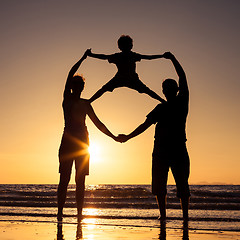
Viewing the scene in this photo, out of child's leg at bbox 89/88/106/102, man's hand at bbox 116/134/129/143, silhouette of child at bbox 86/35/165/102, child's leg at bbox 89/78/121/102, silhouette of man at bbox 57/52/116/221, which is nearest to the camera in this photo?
silhouette of man at bbox 57/52/116/221

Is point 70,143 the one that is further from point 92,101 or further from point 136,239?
point 136,239

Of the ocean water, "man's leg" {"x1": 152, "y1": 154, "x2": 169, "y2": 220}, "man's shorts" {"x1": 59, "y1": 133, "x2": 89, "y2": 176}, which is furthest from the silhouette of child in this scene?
the ocean water

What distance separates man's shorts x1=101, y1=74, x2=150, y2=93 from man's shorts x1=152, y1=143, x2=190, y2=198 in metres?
1.21

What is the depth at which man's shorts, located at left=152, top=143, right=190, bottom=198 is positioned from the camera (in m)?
6.40

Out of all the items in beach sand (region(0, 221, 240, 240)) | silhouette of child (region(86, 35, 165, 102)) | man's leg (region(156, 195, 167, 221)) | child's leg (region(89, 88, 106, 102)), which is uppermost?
silhouette of child (region(86, 35, 165, 102))

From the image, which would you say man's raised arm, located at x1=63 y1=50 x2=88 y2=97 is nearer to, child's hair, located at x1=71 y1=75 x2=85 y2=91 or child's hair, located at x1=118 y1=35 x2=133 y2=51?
child's hair, located at x1=71 y1=75 x2=85 y2=91

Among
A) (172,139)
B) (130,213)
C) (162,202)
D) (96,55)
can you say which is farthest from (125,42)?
(130,213)

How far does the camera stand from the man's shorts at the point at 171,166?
6.40 metres

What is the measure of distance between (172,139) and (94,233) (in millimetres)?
1840

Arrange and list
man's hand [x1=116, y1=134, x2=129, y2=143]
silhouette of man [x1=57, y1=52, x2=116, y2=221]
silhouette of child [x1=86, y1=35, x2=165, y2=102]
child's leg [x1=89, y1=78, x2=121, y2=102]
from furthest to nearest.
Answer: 1. man's hand [x1=116, y1=134, x2=129, y2=143]
2. child's leg [x1=89, y1=78, x2=121, y2=102]
3. silhouette of child [x1=86, y1=35, x2=165, y2=102]
4. silhouette of man [x1=57, y1=52, x2=116, y2=221]

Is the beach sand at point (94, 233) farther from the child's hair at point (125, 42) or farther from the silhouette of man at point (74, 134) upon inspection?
the child's hair at point (125, 42)

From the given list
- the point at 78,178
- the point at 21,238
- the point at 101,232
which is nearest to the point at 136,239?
the point at 101,232

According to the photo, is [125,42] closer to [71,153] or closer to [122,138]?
[122,138]

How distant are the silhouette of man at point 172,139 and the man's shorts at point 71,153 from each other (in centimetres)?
121
